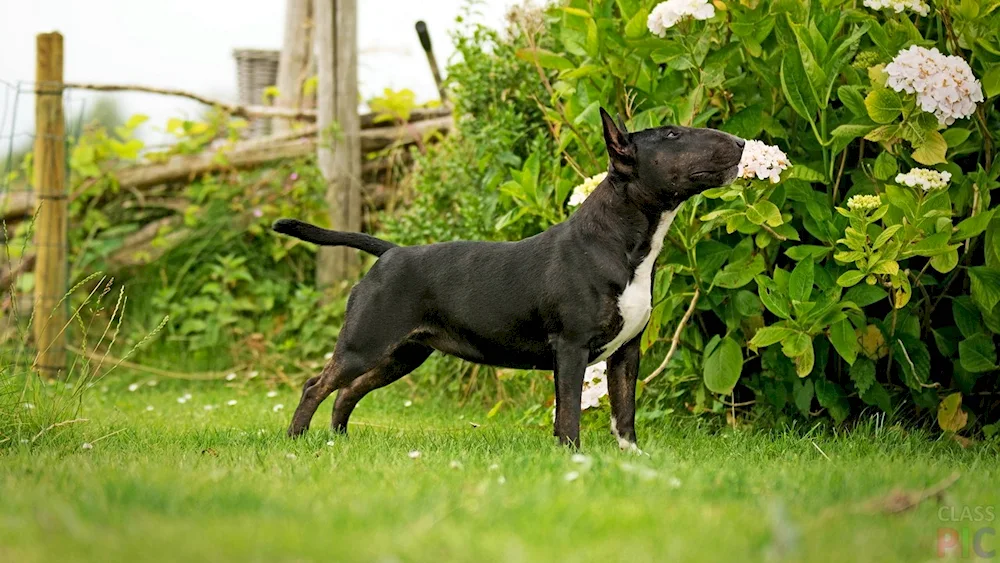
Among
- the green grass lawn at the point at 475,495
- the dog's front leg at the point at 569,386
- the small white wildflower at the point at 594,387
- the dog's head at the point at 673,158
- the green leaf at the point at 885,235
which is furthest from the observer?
the small white wildflower at the point at 594,387

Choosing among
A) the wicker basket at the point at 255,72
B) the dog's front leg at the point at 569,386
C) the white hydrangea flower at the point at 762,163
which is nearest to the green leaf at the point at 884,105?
the white hydrangea flower at the point at 762,163

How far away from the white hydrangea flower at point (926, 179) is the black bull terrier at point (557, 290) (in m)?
0.74

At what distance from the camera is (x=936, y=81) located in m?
4.31

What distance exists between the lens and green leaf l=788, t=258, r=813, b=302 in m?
4.58

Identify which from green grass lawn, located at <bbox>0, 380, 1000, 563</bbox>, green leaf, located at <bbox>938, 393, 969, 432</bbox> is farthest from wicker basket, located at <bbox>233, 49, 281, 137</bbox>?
green leaf, located at <bbox>938, 393, 969, 432</bbox>

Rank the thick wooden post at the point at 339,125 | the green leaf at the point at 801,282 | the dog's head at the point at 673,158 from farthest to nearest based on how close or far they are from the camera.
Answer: the thick wooden post at the point at 339,125 → the green leaf at the point at 801,282 → the dog's head at the point at 673,158

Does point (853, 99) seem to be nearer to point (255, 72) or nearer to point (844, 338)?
point (844, 338)

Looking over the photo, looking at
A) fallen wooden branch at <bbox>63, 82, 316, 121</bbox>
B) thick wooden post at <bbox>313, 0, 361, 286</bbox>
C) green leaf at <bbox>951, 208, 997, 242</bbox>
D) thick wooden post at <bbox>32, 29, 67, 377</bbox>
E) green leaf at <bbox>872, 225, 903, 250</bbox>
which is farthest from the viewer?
fallen wooden branch at <bbox>63, 82, 316, 121</bbox>

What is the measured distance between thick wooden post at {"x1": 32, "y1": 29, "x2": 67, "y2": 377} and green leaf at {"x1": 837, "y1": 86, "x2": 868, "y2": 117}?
18.0ft

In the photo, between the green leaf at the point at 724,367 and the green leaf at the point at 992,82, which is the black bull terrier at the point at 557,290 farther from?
the green leaf at the point at 992,82

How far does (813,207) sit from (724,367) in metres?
0.79

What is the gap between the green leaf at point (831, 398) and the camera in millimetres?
4973

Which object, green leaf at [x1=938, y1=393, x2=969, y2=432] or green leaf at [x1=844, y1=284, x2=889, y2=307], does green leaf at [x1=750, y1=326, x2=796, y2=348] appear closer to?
green leaf at [x1=844, y1=284, x2=889, y2=307]

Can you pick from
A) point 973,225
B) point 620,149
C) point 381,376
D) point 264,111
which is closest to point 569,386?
point 620,149
